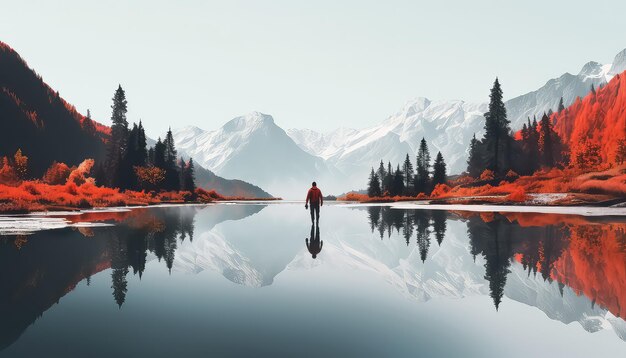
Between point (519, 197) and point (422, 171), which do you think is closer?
point (519, 197)

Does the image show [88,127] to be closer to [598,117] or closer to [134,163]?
[134,163]

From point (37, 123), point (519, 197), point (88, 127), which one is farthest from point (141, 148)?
point (88, 127)

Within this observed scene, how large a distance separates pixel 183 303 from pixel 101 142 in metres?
178

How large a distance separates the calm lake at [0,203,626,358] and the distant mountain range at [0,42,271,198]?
14077 centimetres

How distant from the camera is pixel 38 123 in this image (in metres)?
150

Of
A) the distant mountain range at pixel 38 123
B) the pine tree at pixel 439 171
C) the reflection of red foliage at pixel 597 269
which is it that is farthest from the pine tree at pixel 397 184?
the distant mountain range at pixel 38 123

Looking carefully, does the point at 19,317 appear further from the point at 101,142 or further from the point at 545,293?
the point at 101,142

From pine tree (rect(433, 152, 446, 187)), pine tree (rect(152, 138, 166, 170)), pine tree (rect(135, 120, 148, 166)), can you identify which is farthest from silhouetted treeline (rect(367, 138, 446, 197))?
pine tree (rect(135, 120, 148, 166))

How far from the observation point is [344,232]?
23.1 meters

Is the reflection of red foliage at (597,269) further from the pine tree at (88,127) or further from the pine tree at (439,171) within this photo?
the pine tree at (88,127)

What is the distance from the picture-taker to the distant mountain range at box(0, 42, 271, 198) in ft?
457

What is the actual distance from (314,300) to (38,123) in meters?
163

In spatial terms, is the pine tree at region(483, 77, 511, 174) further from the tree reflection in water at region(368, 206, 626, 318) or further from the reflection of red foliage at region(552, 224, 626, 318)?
the reflection of red foliage at region(552, 224, 626, 318)

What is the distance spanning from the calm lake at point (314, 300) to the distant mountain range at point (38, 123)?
14077cm
